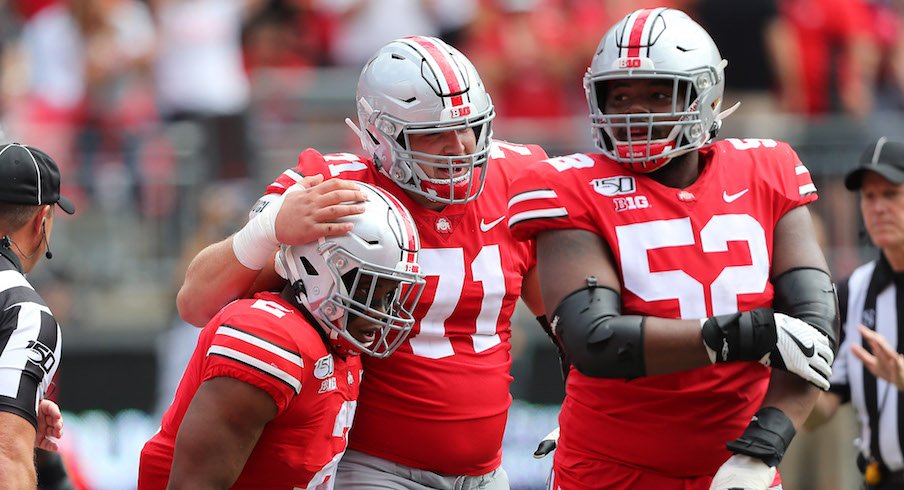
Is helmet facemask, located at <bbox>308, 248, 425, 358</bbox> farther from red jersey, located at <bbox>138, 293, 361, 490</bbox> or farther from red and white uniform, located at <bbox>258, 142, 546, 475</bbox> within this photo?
red and white uniform, located at <bbox>258, 142, 546, 475</bbox>

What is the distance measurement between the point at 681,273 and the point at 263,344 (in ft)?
3.88

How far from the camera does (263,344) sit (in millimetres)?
3658

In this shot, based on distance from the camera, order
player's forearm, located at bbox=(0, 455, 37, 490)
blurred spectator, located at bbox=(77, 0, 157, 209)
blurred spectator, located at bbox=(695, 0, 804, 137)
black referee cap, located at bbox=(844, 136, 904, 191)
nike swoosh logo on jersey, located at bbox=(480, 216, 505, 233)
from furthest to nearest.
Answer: blurred spectator, located at bbox=(695, 0, 804, 137)
blurred spectator, located at bbox=(77, 0, 157, 209)
black referee cap, located at bbox=(844, 136, 904, 191)
nike swoosh logo on jersey, located at bbox=(480, 216, 505, 233)
player's forearm, located at bbox=(0, 455, 37, 490)

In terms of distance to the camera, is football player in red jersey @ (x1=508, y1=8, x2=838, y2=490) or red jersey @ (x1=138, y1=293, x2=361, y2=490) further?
football player in red jersey @ (x1=508, y1=8, x2=838, y2=490)

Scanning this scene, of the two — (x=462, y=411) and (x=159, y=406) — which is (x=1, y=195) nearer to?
(x=462, y=411)

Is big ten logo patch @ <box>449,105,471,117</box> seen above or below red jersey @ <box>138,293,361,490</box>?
above

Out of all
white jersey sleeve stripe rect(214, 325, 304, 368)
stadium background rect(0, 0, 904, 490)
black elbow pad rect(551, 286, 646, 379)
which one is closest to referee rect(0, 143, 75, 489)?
white jersey sleeve stripe rect(214, 325, 304, 368)

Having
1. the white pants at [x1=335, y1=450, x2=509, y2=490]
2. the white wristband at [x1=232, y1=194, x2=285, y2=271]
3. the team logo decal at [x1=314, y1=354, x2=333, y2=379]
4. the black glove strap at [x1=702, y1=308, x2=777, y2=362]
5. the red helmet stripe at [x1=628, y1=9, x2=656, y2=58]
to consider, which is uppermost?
the red helmet stripe at [x1=628, y1=9, x2=656, y2=58]

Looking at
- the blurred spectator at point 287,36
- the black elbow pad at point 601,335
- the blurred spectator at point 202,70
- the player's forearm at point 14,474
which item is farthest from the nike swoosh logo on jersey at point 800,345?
the blurred spectator at point 287,36

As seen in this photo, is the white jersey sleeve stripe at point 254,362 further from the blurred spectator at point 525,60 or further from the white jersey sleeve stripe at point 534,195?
the blurred spectator at point 525,60

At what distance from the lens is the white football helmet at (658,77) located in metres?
3.87

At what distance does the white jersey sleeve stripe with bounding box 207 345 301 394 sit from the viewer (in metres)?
3.62

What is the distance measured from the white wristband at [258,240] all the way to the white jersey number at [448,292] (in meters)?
0.47

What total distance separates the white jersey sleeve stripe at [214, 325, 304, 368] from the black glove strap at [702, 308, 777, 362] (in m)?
1.09
